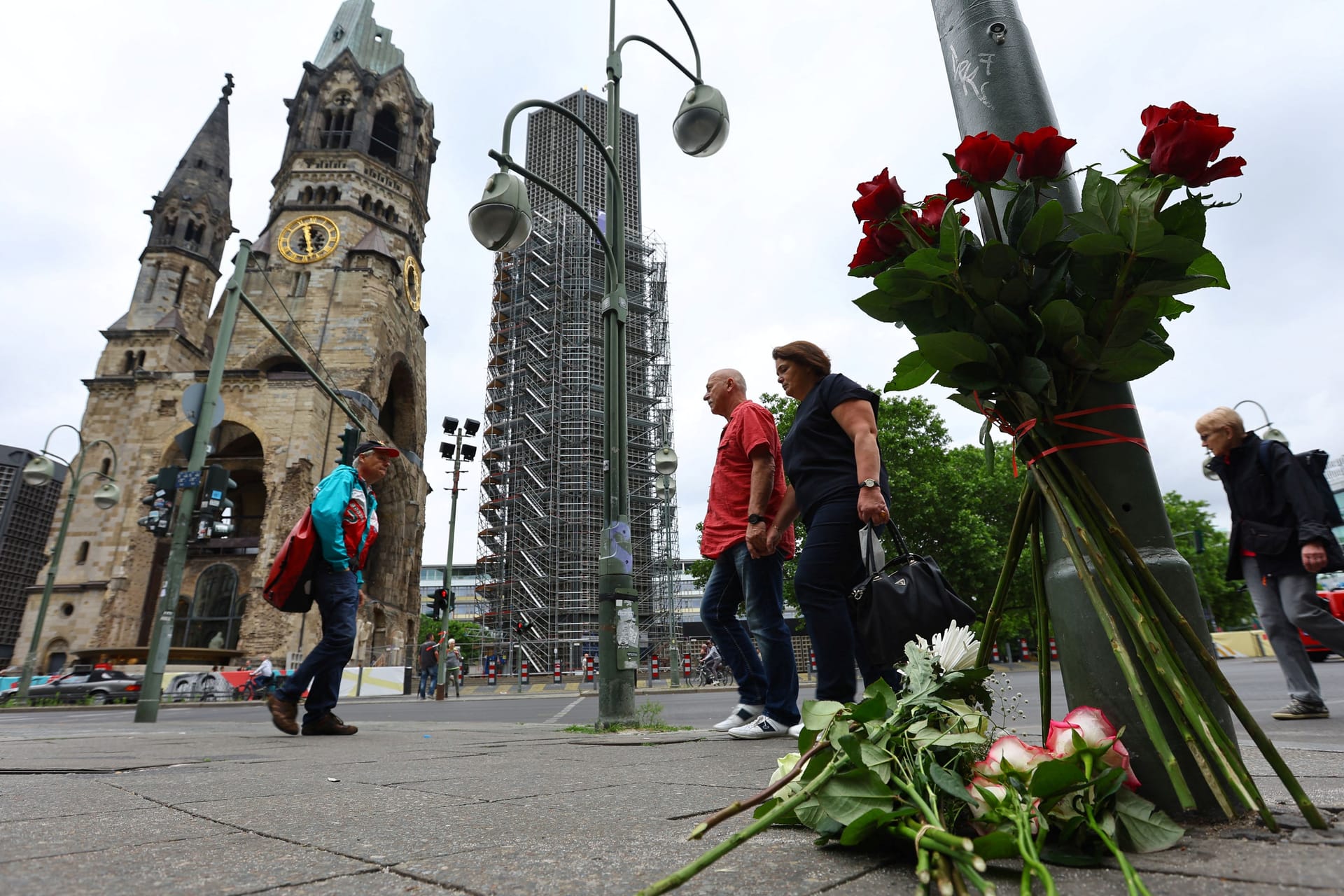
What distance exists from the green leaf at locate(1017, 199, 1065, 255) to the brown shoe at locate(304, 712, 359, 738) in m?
4.71

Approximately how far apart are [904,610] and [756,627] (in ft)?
7.91

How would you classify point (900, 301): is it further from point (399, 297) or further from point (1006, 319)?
point (399, 297)

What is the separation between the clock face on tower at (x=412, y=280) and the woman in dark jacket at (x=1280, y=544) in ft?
130

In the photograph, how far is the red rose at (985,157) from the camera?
1454 millimetres

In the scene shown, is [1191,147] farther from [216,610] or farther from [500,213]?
[216,610]

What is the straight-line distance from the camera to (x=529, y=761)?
2971 mm

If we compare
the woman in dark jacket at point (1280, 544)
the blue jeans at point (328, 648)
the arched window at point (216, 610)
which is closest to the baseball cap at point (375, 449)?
the blue jeans at point (328, 648)

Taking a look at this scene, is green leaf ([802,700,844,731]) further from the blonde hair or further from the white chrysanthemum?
the blonde hair

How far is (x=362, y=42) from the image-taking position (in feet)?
146

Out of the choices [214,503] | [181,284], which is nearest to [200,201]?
[181,284]

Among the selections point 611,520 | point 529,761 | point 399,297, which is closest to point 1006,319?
point 529,761

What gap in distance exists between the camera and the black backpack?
4.08 metres

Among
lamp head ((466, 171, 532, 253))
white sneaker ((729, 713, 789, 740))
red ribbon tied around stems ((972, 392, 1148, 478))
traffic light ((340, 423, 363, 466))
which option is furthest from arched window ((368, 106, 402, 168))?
red ribbon tied around stems ((972, 392, 1148, 478))

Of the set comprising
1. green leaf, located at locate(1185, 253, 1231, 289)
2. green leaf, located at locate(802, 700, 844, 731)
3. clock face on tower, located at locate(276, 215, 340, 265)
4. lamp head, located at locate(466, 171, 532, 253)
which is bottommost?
green leaf, located at locate(802, 700, 844, 731)
